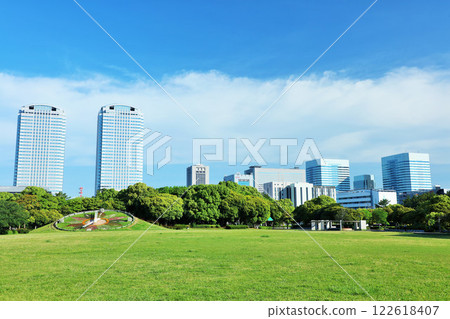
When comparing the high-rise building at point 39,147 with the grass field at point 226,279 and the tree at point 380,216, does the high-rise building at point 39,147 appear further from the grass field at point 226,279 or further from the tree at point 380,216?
the grass field at point 226,279

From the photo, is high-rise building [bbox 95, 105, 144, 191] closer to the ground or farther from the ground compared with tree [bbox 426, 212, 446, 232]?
farther from the ground

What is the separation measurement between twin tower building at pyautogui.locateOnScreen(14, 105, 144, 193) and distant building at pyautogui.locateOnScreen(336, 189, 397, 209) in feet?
328

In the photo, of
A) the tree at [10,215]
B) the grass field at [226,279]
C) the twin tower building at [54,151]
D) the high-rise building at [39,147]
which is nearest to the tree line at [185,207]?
the tree at [10,215]

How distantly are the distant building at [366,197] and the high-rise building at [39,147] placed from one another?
489 ft

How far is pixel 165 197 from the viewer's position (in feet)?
205

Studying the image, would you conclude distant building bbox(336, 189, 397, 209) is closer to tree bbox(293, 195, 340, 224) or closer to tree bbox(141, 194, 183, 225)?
tree bbox(293, 195, 340, 224)

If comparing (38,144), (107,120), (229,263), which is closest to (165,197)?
(229,263)

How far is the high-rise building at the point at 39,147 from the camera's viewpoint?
579 feet

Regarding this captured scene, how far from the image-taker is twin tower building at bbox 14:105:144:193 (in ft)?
511

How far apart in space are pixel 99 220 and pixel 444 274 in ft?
177

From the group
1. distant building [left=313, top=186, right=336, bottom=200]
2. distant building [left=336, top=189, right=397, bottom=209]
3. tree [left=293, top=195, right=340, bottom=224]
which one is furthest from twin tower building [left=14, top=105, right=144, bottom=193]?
distant building [left=336, top=189, right=397, bottom=209]

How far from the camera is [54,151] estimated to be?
184 metres

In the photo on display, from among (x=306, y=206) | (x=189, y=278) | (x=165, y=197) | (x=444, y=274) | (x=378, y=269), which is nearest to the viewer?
(x=189, y=278)
